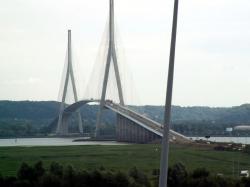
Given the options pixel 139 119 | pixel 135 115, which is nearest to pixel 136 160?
pixel 139 119

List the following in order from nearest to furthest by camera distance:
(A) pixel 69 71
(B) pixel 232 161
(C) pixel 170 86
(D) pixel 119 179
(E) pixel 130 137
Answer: (C) pixel 170 86, (D) pixel 119 179, (B) pixel 232 161, (E) pixel 130 137, (A) pixel 69 71

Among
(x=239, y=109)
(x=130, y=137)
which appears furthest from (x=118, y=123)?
(x=239, y=109)

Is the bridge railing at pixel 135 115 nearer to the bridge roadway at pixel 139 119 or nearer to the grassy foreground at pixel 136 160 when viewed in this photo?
the bridge roadway at pixel 139 119

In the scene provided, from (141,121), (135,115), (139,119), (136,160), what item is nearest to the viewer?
(136,160)

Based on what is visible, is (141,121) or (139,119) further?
(139,119)

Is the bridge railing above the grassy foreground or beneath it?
above

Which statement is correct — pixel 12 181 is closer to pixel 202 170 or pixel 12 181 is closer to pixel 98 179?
pixel 98 179

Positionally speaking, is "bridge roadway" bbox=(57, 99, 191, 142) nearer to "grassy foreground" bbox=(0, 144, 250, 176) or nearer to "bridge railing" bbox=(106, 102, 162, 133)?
"bridge railing" bbox=(106, 102, 162, 133)

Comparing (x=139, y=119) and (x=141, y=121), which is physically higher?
(x=139, y=119)

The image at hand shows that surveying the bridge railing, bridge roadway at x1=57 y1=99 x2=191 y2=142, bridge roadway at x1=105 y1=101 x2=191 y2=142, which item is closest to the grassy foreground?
bridge roadway at x1=57 y1=99 x2=191 y2=142

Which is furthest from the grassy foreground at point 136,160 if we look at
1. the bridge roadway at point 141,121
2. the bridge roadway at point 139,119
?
the bridge roadway at point 139,119

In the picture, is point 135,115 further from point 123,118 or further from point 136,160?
point 136,160
